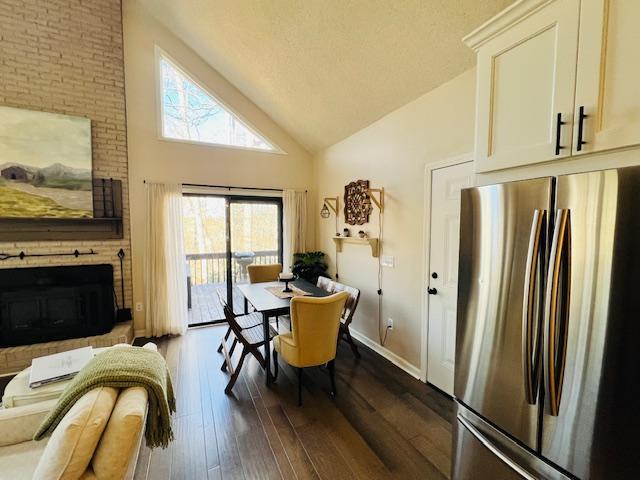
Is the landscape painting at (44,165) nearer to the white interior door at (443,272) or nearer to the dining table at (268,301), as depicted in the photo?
the dining table at (268,301)

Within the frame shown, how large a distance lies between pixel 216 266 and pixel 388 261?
9.11 ft

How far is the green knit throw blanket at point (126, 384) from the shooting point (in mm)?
1211

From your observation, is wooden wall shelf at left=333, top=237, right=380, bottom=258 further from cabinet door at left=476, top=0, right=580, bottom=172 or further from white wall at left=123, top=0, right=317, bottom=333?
cabinet door at left=476, top=0, right=580, bottom=172

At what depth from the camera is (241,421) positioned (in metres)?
2.18

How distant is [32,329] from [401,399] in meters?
4.08

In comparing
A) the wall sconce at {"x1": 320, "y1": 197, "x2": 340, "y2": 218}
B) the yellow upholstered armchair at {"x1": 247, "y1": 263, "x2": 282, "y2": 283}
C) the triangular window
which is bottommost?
the yellow upholstered armchair at {"x1": 247, "y1": 263, "x2": 282, "y2": 283}

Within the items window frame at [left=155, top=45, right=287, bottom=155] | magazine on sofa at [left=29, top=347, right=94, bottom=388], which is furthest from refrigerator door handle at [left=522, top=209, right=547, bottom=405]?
window frame at [left=155, top=45, right=287, bottom=155]

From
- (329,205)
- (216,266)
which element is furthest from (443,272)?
(216,266)

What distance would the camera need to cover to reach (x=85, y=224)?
3.48 m

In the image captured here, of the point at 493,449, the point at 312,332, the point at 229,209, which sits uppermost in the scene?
the point at 229,209

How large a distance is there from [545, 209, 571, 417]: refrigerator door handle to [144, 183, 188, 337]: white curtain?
400 cm

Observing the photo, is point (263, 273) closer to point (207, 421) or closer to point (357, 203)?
point (357, 203)

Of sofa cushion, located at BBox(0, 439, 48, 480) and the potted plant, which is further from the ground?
the potted plant

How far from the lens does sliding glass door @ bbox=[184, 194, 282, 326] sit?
4203mm
